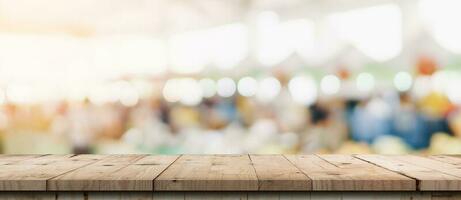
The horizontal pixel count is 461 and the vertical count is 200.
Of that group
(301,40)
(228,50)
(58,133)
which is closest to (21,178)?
(58,133)

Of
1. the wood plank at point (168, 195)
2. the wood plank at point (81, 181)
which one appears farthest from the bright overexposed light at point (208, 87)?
the wood plank at point (168, 195)

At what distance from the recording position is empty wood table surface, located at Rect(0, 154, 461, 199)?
3.43ft

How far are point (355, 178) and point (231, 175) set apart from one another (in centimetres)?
21

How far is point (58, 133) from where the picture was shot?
5.52ft

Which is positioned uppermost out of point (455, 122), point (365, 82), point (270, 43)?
point (270, 43)

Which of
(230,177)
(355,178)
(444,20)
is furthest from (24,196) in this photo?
(444,20)

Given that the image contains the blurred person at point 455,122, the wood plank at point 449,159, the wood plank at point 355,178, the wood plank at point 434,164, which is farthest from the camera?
the blurred person at point 455,122

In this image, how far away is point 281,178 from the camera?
1.06m

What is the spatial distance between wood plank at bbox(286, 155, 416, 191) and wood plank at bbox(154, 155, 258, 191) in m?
0.11

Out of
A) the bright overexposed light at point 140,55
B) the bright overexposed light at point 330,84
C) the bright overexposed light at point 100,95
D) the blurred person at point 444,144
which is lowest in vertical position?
the blurred person at point 444,144

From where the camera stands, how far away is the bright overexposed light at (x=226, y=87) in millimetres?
1684

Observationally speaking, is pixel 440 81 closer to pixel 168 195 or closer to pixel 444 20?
pixel 444 20

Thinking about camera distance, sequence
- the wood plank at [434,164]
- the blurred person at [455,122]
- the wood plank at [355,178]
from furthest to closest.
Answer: the blurred person at [455,122]
the wood plank at [434,164]
the wood plank at [355,178]

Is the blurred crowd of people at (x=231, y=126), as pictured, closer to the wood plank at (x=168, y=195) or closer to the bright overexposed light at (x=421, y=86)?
the bright overexposed light at (x=421, y=86)
